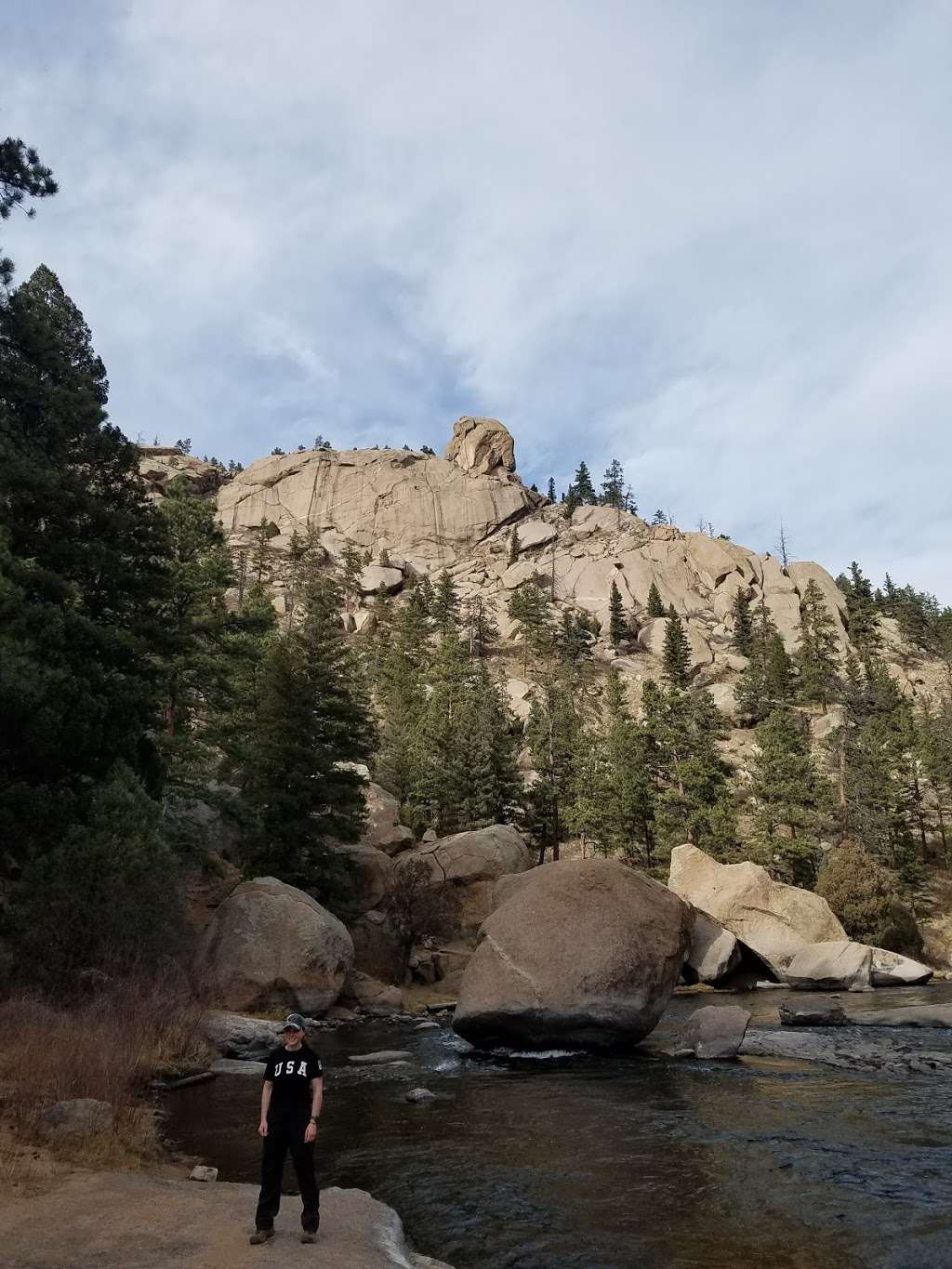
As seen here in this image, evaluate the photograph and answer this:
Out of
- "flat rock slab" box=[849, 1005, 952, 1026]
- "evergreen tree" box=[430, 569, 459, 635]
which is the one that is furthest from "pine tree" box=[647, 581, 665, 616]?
"flat rock slab" box=[849, 1005, 952, 1026]

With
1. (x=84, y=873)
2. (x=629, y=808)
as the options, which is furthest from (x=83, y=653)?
(x=629, y=808)

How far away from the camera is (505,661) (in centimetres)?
10512

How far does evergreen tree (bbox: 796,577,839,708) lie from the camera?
8819cm

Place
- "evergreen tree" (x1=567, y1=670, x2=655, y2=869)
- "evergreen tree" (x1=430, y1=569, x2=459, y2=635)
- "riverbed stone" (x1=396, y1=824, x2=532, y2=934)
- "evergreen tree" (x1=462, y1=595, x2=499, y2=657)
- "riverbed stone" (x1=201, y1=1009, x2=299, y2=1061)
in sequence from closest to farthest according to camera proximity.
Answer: "riverbed stone" (x1=201, y1=1009, x2=299, y2=1061)
"riverbed stone" (x1=396, y1=824, x2=532, y2=934)
"evergreen tree" (x1=567, y1=670, x2=655, y2=869)
"evergreen tree" (x1=430, y1=569, x2=459, y2=635)
"evergreen tree" (x1=462, y1=595, x2=499, y2=657)

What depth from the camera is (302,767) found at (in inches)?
1240

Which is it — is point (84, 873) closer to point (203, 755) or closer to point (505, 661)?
point (203, 755)

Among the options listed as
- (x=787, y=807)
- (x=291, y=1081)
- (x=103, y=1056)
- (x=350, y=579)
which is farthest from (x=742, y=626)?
(x=291, y=1081)

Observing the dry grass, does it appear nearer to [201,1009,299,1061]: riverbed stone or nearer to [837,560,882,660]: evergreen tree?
[201,1009,299,1061]: riverbed stone

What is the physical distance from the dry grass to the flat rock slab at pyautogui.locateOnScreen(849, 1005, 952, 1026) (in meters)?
16.0

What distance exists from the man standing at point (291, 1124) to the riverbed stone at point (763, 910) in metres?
31.8

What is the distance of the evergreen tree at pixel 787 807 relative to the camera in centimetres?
4703

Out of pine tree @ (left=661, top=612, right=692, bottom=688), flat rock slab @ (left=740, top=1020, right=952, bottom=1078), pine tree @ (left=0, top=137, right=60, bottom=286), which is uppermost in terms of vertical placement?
pine tree @ (left=661, top=612, right=692, bottom=688)

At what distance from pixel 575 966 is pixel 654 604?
338 ft

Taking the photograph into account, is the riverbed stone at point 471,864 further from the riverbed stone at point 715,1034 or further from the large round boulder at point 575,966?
the riverbed stone at point 715,1034
